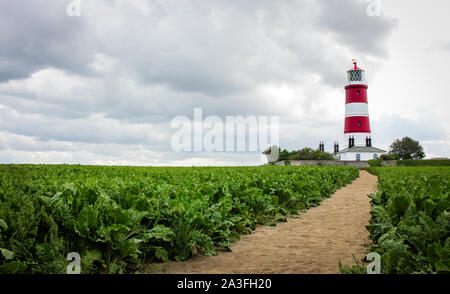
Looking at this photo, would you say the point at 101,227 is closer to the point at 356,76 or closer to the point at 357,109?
the point at 357,109

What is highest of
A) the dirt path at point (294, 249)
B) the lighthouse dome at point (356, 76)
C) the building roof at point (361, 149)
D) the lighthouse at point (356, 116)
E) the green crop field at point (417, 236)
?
the lighthouse dome at point (356, 76)

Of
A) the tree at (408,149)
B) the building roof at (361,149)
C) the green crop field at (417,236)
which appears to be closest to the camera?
the green crop field at (417,236)

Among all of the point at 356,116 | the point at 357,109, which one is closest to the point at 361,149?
the point at 356,116

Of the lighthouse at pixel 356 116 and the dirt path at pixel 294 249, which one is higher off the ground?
the lighthouse at pixel 356 116

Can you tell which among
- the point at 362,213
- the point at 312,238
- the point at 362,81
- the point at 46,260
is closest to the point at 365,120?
the point at 362,81

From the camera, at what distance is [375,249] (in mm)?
5238

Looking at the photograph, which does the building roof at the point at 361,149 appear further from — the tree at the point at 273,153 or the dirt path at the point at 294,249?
the dirt path at the point at 294,249

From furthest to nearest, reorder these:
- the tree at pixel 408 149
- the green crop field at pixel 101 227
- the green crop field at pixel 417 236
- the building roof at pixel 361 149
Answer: the tree at pixel 408 149 → the building roof at pixel 361 149 → the green crop field at pixel 101 227 → the green crop field at pixel 417 236

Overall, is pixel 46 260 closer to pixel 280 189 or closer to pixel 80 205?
pixel 80 205

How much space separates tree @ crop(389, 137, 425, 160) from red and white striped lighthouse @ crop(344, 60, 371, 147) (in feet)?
82.4

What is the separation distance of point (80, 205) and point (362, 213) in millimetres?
9031

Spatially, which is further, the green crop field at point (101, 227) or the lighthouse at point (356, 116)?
the lighthouse at point (356, 116)

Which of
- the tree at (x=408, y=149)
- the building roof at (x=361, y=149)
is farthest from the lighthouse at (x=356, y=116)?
the tree at (x=408, y=149)

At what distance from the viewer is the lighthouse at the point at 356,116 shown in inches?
2719
